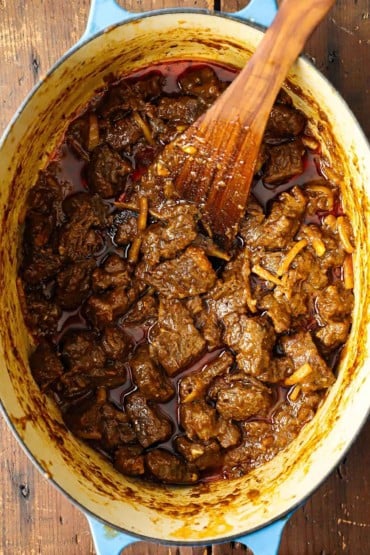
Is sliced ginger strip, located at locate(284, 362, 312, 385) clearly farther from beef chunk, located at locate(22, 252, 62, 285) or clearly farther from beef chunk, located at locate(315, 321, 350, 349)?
beef chunk, located at locate(22, 252, 62, 285)

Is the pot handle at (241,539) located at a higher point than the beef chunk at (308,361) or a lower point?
lower

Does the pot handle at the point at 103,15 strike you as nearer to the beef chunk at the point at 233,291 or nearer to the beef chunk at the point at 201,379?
the beef chunk at the point at 233,291

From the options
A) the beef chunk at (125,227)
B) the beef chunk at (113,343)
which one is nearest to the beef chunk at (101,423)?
the beef chunk at (113,343)

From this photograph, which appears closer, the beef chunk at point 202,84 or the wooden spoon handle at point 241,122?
the wooden spoon handle at point 241,122

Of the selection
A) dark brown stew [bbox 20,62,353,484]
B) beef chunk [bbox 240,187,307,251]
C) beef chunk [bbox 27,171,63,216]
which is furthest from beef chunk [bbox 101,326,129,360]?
beef chunk [bbox 240,187,307,251]

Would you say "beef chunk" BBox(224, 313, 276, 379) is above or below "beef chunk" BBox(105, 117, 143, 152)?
below

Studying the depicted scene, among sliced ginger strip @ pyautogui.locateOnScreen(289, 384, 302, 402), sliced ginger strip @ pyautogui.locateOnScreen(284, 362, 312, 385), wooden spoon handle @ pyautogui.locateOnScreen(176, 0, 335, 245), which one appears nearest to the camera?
wooden spoon handle @ pyautogui.locateOnScreen(176, 0, 335, 245)

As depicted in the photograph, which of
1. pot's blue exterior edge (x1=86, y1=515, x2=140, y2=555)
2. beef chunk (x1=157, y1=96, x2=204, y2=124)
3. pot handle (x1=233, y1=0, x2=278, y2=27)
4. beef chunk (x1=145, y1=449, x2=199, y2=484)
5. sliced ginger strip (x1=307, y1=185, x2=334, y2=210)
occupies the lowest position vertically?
pot's blue exterior edge (x1=86, y1=515, x2=140, y2=555)

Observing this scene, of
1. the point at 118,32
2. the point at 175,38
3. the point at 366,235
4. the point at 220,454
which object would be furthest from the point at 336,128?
the point at 220,454
